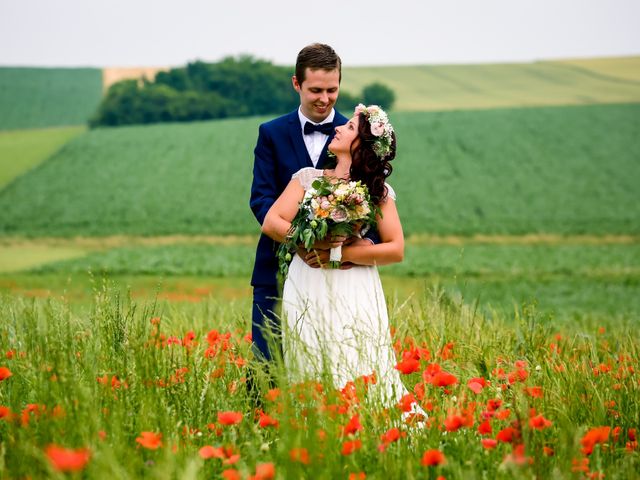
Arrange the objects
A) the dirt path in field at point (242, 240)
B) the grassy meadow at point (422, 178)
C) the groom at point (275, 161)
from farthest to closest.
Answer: the grassy meadow at point (422, 178) → the dirt path in field at point (242, 240) → the groom at point (275, 161)

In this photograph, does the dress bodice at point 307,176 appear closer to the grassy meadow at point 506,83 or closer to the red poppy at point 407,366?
the red poppy at point 407,366

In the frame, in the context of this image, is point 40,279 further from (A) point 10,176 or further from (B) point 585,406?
(A) point 10,176

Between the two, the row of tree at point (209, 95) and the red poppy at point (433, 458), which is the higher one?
the row of tree at point (209, 95)

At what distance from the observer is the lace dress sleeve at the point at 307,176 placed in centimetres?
452

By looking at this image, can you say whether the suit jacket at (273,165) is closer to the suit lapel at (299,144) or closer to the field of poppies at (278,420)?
the suit lapel at (299,144)

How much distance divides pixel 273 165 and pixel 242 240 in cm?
2510

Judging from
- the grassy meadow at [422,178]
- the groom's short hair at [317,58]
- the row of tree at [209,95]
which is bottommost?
the grassy meadow at [422,178]

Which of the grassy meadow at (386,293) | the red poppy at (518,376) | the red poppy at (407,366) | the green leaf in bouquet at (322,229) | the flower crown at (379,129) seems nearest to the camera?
the grassy meadow at (386,293)

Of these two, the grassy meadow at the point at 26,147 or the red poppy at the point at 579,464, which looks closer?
the red poppy at the point at 579,464

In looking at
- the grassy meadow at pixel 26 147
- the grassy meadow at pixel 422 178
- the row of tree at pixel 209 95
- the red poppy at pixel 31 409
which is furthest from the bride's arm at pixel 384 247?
the row of tree at pixel 209 95

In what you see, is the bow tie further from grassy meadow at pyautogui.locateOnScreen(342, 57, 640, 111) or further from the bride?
grassy meadow at pyautogui.locateOnScreen(342, 57, 640, 111)

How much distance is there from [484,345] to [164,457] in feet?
9.41

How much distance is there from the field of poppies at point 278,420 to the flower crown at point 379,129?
1.22 meters

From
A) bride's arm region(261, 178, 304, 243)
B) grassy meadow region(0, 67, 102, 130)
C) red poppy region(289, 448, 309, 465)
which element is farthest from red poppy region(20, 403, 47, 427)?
grassy meadow region(0, 67, 102, 130)
